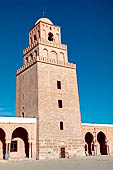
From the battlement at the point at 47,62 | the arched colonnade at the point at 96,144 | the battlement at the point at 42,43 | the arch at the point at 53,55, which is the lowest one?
the arched colonnade at the point at 96,144

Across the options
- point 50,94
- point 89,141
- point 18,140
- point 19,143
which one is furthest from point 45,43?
point 89,141

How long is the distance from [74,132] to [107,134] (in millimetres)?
6158

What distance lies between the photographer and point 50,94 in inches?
896

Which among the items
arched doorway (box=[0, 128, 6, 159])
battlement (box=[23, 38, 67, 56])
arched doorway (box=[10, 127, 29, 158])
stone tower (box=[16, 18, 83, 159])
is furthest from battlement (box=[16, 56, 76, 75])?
arched doorway (box=[0, 128, 6, 159])

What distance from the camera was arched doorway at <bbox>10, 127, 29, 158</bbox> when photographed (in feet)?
68.6

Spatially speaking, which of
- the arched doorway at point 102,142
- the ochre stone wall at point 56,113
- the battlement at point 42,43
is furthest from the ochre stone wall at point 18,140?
the arched doorway at point 102,142

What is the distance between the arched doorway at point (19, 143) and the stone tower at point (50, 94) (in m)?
1.86

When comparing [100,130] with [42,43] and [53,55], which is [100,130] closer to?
[53,55]

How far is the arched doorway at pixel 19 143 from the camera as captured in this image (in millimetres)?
20906

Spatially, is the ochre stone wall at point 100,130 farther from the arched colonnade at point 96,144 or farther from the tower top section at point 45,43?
the tower top section at point 45,43

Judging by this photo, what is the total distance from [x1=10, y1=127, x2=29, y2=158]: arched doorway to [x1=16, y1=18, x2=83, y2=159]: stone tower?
73.1 inches

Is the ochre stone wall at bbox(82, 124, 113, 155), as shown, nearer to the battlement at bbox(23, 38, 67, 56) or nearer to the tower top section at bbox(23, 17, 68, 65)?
the tower top section at bbox(23, 17, 68, 65)

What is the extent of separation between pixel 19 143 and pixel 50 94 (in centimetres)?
609

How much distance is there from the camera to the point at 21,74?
26469 mm
